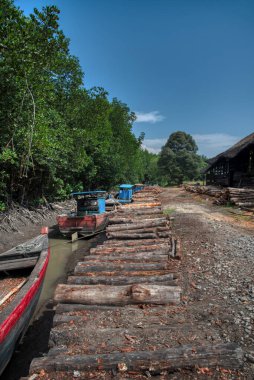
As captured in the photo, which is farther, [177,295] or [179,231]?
[179,231]

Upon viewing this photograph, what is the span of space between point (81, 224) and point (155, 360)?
1130cm

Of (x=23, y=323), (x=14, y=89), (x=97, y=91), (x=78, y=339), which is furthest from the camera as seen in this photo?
(x=97, y=91)

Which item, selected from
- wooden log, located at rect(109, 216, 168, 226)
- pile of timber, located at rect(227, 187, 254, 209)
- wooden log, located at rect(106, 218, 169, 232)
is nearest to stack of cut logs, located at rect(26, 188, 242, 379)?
wooden log, located at rect(106, 218, 169, 232)

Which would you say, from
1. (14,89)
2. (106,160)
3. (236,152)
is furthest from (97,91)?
(14,89)

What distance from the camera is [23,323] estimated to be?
16.9 feet

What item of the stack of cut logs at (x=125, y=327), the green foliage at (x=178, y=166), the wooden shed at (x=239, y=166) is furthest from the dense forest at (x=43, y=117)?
the green foliage at (x=178, y=166)

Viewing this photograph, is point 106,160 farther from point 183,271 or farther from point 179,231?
point 183,271

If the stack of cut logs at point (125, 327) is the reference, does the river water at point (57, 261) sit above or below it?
below

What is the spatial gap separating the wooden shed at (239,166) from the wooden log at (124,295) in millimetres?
22056

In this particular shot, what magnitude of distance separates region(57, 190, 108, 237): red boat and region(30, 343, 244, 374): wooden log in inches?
419

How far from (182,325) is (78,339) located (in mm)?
1697

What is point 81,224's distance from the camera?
46.8 ft

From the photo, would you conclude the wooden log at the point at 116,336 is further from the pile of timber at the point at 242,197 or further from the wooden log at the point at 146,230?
the pile of timber at the point at 242,197

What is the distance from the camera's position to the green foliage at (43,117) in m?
8.54
